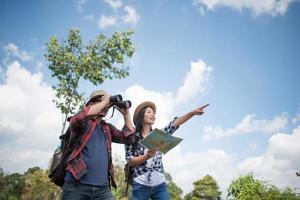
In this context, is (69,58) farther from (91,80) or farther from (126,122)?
(126,122)

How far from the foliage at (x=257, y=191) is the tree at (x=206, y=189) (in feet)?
80.8

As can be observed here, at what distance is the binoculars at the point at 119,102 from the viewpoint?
3.41 m

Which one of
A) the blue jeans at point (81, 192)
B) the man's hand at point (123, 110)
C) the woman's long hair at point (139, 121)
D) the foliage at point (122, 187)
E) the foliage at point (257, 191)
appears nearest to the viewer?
the blue jeans at point (81, 192)

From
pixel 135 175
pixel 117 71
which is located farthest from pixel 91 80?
pixel 135 175

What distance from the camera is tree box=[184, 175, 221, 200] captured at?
40.4 meters

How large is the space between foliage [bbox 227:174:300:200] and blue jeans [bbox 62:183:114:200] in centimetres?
911

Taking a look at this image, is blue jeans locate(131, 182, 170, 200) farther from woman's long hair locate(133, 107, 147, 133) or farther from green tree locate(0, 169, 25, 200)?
green tree locate(0, 169, 25, 200)

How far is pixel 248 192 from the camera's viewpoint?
1355 centimetres

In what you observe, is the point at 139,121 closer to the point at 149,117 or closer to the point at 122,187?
the point at 149,117

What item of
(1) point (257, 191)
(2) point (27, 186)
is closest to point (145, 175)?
(1) point (257, 191)

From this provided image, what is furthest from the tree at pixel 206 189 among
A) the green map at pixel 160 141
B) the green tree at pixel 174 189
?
the green map at pixel 160 141

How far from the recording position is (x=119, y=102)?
138 inches

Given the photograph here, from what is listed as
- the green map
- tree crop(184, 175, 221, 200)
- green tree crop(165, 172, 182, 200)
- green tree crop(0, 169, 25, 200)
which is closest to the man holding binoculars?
the green map

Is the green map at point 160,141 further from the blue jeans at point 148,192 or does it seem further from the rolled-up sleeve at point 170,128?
the rolled-up sleeve at point 170,128
